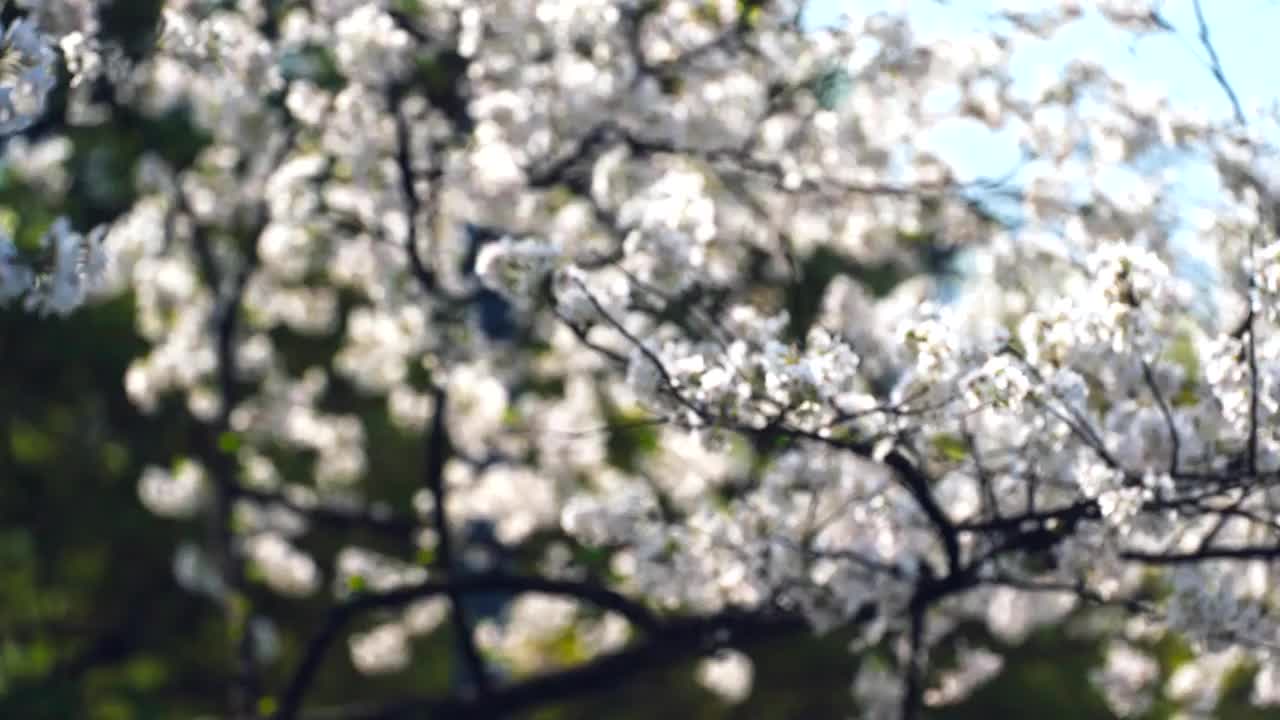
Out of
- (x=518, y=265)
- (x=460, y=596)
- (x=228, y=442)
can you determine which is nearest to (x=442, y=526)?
(x=460, y=596)

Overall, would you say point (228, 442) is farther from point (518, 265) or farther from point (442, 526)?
point (518, 265)

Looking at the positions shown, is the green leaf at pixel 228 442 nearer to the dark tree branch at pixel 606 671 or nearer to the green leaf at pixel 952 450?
the dark tree branch at pixel 606 671

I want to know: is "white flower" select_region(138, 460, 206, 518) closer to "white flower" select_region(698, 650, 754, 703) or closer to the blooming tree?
the blooming tree

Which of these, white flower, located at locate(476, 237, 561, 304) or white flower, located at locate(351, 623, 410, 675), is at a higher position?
white flower, located at locate(476, 237, 561, 304)

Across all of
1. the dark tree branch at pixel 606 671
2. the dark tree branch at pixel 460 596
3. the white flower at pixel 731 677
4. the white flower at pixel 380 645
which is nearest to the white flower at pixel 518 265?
the dark tree branch at pixel 606 671

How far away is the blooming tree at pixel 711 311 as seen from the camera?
5.00 m

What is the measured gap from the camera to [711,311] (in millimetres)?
5715

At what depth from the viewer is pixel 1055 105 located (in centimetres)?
848

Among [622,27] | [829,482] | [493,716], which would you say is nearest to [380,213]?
[622,27]

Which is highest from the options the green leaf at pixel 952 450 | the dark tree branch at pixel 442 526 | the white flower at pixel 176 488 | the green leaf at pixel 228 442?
the green leaf at pixel 952 450

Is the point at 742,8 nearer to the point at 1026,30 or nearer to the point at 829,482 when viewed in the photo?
the point at 1026,30

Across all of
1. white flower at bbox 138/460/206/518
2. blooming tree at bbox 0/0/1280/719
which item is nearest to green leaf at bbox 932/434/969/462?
blooming tree at bbox 0/0/1280/719

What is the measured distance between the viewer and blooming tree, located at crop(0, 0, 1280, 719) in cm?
500

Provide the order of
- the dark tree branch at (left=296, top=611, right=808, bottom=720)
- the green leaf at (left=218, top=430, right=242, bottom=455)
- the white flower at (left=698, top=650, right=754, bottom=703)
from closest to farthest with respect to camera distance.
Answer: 1. the dark tree branch at (left=296, top=611, right=808, bottom=720)
2. the green leaf at (left=218, top=430, right=242, bottom=455)
3. the white flower at (left=698, top=650, right=754, bottom=703)
